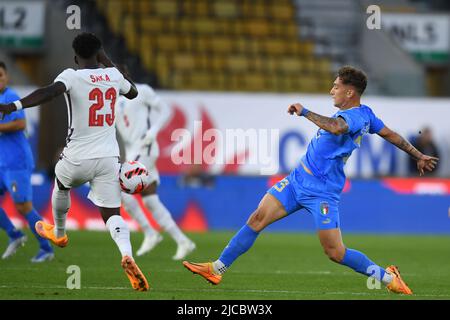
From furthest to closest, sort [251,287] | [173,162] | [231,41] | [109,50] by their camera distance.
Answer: [231,41]
[109,50]
[173,162]
[251,287]

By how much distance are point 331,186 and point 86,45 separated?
8.38 ft

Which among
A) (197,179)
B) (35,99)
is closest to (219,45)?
(197,179)

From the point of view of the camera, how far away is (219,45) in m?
24.2

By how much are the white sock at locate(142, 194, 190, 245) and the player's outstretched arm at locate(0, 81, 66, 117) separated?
15.5ft

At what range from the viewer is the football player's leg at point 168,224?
44.2 ft

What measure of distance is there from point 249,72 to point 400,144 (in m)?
14.4

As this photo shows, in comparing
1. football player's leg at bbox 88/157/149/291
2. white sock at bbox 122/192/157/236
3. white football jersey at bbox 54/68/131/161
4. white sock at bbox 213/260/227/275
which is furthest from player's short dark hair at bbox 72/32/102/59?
white sock at bbox 122/192/157/236

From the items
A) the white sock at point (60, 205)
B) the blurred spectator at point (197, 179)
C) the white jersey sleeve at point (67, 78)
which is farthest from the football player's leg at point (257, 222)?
the blurred spectator at point (197, 179)

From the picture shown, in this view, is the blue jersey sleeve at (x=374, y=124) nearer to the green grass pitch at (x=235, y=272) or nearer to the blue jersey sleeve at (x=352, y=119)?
the blue jersey sleeve at (x=352, y=119)

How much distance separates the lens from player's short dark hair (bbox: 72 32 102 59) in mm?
9344

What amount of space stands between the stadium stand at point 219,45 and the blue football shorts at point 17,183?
10.5 m

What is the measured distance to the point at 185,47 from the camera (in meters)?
23.9
